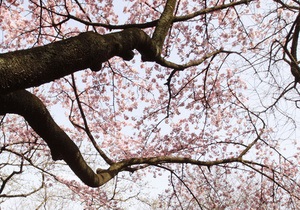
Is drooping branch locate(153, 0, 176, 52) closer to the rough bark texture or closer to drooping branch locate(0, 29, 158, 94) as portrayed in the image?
the rough bark texture

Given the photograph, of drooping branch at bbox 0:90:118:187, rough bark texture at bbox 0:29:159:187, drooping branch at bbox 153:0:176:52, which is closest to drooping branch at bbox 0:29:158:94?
rough bark texture at bbox 0:29:159:187

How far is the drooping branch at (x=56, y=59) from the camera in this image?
162cm

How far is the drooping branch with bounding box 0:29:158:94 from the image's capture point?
1.62m

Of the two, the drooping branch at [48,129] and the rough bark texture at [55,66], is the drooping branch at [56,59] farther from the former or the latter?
the drooping branch at [48,129]

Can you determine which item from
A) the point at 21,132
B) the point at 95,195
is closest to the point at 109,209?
the point at 95,195

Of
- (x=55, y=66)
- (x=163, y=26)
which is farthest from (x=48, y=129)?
(x=163, y=26)

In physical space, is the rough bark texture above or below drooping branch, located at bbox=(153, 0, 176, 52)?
below

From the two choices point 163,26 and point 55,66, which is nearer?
point 55,66

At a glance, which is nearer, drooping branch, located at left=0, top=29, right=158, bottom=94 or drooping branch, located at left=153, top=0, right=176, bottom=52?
drooping branch, located at left=0, top=29, right=158, bottom=94

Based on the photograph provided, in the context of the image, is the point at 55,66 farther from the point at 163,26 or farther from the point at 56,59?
the point at 163,26

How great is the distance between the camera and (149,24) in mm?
3436

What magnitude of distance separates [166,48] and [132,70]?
1.87 m

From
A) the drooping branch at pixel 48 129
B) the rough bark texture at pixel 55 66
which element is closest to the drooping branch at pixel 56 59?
the rough bark texture at pixel 55 66

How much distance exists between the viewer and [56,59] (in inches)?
70.1
